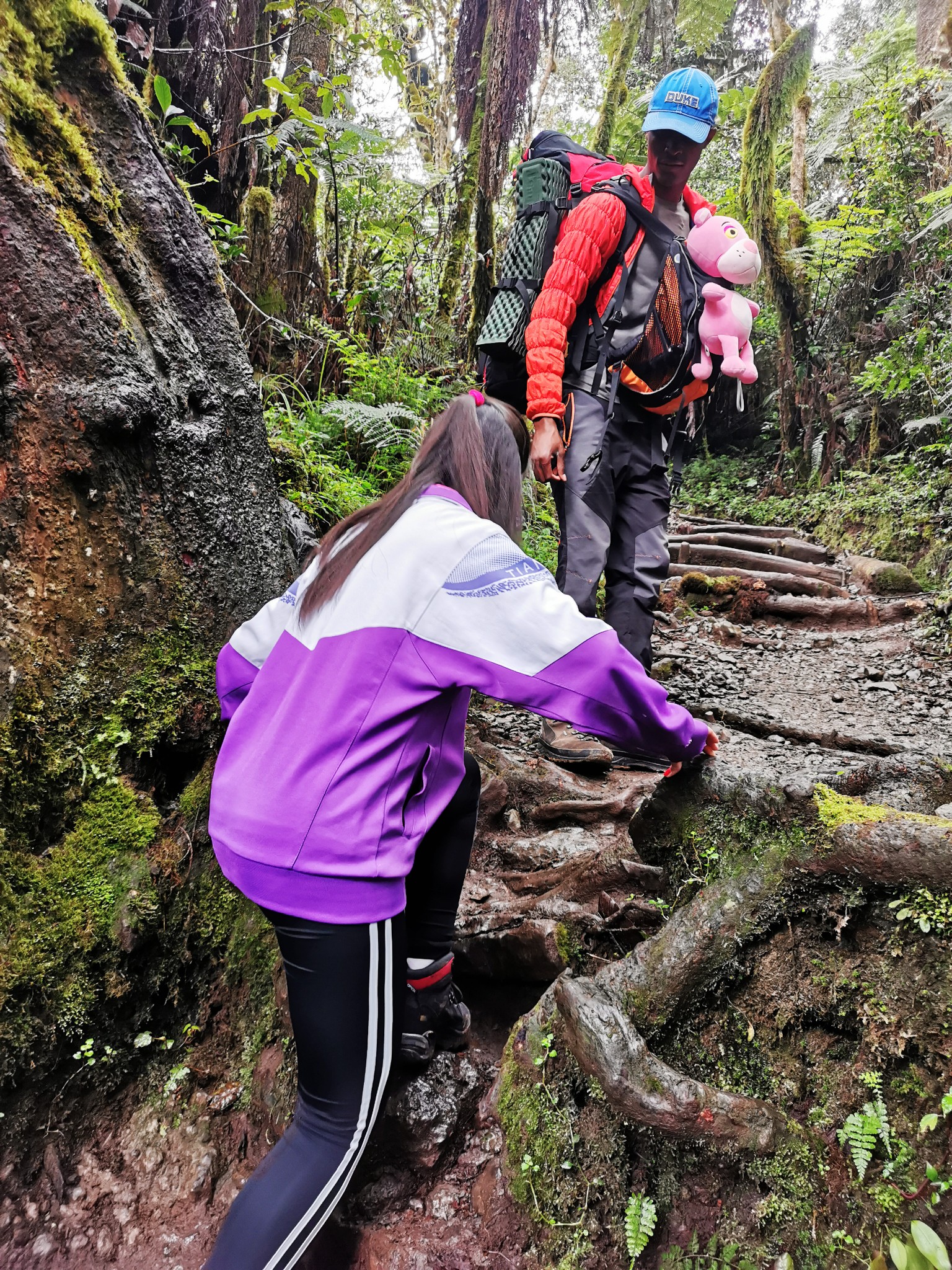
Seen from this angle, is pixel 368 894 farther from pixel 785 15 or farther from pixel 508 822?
pixel 785 15

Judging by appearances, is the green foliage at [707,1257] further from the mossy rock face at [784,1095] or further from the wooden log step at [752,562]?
the wooden log step at [752,562]

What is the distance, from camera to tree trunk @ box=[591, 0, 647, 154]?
A: 26.3 feet

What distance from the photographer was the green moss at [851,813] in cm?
181

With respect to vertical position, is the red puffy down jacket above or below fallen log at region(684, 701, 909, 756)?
above

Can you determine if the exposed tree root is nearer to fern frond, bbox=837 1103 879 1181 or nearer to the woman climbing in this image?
fern frond, bbox=837 1103 879 1181

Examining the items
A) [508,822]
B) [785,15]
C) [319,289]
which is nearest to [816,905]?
[508,822]

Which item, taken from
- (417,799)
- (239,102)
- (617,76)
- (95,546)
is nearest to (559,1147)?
(417,799)

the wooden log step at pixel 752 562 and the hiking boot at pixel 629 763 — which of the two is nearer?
the hiking boot at pixel 629 763

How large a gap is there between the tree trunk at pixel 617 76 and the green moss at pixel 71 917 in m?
8.35

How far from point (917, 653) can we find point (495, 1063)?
418 centimetres

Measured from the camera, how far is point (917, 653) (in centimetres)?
510

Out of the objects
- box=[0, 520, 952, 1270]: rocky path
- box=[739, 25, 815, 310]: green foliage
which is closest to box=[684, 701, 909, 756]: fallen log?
box=[0, 520, 952, 1270]: rocky path

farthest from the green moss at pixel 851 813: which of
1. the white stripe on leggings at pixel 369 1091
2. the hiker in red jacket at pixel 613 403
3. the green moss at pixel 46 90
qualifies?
the green moss at pixel 46 90

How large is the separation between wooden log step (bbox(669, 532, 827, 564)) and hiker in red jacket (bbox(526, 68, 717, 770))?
5419 mm
